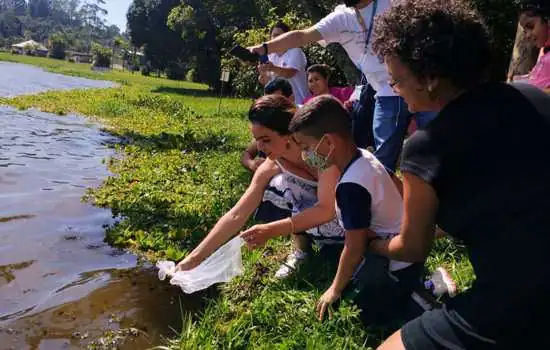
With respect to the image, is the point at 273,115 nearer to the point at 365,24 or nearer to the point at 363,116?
the point at 365,24

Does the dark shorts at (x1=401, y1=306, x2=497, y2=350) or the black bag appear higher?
the black bag

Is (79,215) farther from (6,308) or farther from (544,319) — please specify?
(544,319)

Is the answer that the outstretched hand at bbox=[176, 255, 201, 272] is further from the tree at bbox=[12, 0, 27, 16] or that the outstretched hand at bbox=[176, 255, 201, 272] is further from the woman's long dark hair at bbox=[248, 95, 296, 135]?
the tree at bbox=[12, 0, 27, 16]

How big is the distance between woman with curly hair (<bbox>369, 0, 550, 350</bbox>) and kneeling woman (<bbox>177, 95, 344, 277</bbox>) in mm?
1359

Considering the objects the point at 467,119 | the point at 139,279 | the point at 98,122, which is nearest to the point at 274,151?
the point at 139,279

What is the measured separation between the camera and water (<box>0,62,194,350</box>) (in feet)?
11.4

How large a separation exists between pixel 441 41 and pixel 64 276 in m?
3.47

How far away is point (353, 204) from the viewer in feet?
8.83

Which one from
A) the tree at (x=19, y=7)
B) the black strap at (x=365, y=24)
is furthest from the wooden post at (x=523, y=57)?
the tree at (x=19, y=7)

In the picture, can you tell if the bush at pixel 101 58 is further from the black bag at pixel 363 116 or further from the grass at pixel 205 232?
the black bag at pixel 363 116

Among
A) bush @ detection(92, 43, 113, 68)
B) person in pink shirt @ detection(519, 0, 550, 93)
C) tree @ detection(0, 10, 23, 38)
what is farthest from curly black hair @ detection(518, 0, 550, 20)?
tree @ detection(0, 10, 23, 38)

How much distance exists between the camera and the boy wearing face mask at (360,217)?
8.89 ft

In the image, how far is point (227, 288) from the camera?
12.3 ft

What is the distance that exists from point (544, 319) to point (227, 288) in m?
2.36
